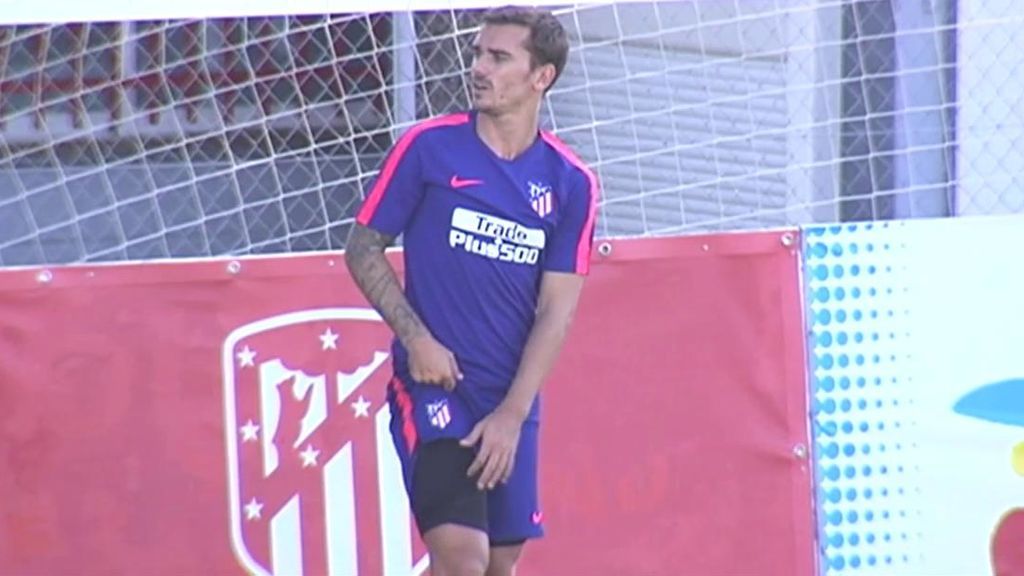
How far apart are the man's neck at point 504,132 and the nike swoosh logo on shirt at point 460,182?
0.10 m

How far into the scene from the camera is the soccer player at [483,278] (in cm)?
510

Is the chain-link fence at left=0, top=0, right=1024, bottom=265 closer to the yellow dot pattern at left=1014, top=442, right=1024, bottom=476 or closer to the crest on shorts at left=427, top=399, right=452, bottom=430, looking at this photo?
the yellow dot pattern at left=1014, top=442, right=1024, bottom=476

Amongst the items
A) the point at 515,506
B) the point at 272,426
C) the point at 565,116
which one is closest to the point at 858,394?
the point at 565,116

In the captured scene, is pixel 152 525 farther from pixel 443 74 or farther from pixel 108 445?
pixel 443 74

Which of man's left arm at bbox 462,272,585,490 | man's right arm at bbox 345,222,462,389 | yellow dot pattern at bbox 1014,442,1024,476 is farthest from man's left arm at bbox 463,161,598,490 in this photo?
yellow dot pattern at bbox 1014,442,1024,476

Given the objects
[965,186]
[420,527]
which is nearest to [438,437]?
[420,527]

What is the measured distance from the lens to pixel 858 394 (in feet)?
22.4

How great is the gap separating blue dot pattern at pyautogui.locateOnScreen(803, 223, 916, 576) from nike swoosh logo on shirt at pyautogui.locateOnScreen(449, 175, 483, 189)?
1917mm

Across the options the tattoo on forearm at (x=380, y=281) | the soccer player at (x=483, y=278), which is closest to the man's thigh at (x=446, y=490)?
the soccer player at (x=483, y=278)

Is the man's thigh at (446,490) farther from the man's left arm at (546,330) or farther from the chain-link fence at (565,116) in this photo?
the chain-link fence at (565,116)

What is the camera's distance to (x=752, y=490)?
6812 mm

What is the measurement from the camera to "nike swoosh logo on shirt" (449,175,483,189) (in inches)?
204

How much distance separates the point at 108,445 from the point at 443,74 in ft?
5.32

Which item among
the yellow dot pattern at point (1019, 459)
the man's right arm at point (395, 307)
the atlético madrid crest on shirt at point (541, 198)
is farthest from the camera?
the yellow dot pattern at point (1019, 459)
